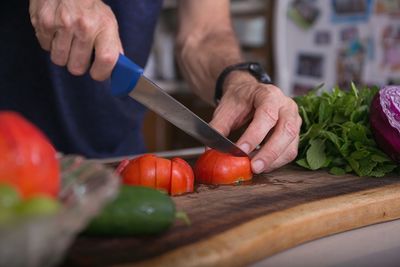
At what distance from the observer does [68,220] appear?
63 centimetres

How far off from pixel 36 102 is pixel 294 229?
1.07 m

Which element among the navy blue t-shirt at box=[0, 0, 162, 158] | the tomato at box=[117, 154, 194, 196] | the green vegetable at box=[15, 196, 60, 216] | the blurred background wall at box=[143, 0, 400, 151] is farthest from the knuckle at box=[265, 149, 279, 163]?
the blurred background wall at box=[143, 0, 400, 151]

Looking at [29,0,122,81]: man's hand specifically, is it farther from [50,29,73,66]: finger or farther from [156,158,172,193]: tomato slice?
[156,158,172,193]: tomato slice

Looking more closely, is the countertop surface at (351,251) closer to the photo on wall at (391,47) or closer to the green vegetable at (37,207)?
the green vegetable at (37,207)

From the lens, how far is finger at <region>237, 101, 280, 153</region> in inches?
53.3

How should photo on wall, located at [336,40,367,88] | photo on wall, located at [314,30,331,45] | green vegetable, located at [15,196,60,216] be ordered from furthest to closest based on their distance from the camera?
photo on wall, located at [314,30,331,45]
photo on wall, located at [336,40,367,88]
green vegetable, located at [15,196,60,216]

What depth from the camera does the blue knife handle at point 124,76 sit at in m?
1.14

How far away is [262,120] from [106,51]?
41 centimetres

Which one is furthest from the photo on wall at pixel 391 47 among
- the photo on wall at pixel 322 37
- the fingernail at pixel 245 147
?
the fingernail at pixel 245 147

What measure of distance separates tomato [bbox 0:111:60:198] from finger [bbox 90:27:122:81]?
471 mm

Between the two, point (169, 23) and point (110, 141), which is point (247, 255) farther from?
point (169, 23)

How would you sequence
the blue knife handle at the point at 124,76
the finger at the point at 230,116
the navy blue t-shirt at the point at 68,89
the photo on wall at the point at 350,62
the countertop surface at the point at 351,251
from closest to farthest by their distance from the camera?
the countertop surface at the point at 351,251 → the blue knife handle at the point at 124,76 → the finger at the point at 230,116 → the navy blue t-shirt at the point at 68,89 → the photo on wall at the point at 350,62

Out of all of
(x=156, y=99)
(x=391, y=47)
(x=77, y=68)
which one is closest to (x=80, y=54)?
(x=77, y=68)

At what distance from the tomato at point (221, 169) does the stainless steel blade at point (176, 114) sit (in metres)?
0.02
